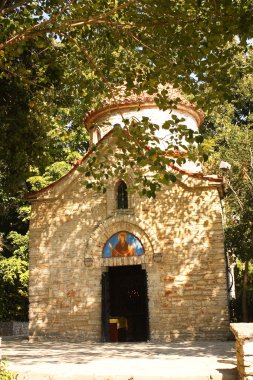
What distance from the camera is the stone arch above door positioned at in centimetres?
1454

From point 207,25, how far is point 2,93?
6.69 metres

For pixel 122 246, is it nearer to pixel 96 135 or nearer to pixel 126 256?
pixel 126 256

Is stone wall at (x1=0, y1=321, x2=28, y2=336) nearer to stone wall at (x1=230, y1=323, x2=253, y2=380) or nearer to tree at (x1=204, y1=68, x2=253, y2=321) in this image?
tree at (x1=204, y1=68, x2=253, y2=321)

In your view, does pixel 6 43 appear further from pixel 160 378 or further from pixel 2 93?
pixel 160 378

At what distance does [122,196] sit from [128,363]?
7252mm

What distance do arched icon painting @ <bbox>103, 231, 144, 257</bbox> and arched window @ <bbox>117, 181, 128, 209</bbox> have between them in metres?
0.93

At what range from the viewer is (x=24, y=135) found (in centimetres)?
1358

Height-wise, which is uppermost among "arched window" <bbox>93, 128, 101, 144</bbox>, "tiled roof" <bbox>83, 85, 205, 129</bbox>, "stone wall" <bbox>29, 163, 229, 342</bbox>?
"tiled roof" <bbox>83, 85, 205, 129</bbox>

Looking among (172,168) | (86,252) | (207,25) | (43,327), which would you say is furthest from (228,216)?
(207,25)

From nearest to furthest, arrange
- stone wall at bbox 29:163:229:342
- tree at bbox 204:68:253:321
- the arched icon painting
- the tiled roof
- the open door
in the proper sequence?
stone wall at bbox 29:163:229:342
the open door
the arched icon painting
the tiled roof
tree at bbox 204:68:253:321

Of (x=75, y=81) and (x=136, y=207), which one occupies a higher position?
(x=75, y=81)

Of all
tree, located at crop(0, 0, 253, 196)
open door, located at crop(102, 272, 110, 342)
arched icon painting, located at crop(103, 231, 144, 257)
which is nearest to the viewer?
tree, located at crop(0, 0, 253, 196)

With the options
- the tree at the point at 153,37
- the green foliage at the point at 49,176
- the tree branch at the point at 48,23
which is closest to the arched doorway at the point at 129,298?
the green foliage at the point at 49,176

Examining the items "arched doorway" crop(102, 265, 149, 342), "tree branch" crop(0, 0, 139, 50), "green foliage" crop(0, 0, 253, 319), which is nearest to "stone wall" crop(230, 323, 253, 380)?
"green foliage" crop(0, 0, 253, 319)
